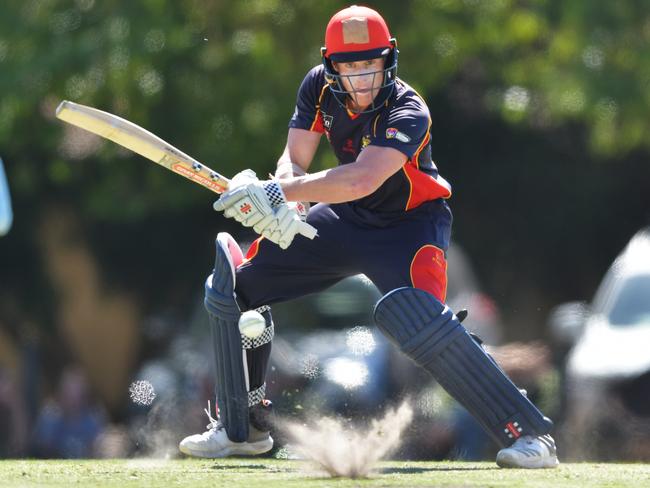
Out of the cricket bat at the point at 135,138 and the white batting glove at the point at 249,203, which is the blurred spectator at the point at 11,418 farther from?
the white batting glove at the point at 249,203

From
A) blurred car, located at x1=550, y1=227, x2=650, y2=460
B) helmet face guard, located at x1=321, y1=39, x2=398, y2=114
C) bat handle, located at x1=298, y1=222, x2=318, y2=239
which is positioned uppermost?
helmet face guard, located at x1=321, y1=39, x2=398, y2=114

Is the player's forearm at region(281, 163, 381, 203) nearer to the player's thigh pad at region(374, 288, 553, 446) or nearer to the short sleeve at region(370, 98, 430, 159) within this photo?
the short sleeve at region(370, 98, 430, 159)

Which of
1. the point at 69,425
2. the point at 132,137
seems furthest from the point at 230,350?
the point at 69,425

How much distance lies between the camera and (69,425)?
406 inches

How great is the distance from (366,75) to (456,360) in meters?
1.14

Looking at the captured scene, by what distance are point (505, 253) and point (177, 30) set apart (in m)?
4.22

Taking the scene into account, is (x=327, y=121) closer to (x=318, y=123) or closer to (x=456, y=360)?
(x=318, y=123)

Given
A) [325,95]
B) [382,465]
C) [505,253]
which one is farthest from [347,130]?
[505,253]

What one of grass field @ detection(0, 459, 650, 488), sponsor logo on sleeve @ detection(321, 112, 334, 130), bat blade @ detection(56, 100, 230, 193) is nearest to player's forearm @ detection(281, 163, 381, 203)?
bat blade @ detection(56, 100, 230, 193)

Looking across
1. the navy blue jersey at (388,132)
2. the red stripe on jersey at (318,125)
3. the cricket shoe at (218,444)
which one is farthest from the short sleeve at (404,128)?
the cricket shoe at (218,444)

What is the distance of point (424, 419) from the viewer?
22.9 ft

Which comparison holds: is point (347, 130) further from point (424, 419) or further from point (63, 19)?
point (63, 19)

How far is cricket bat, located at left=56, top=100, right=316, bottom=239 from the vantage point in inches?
200

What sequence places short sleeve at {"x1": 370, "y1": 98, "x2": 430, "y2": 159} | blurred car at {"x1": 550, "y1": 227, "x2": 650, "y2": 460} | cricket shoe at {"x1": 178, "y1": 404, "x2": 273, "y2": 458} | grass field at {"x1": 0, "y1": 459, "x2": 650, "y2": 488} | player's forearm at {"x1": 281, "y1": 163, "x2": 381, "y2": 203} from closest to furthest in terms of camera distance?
1. grass field at {"x1": 0, "y1": 459, "x2": 650, "y2": 488}
2. player's forearm at {"x1": 281, "y1": 163, "x2": 381, "y2": 203}
3. short sleeve at {"x1": 370, "y1": 98, "x2": 430, "y2": 159}
4. cricket shoe at {"x1": 178, "y1": 404, "x2": 273, "y2": 458}
5. blurred car at {"x1": 550, "y1": 227, "x2": 650, "y2": 460}
